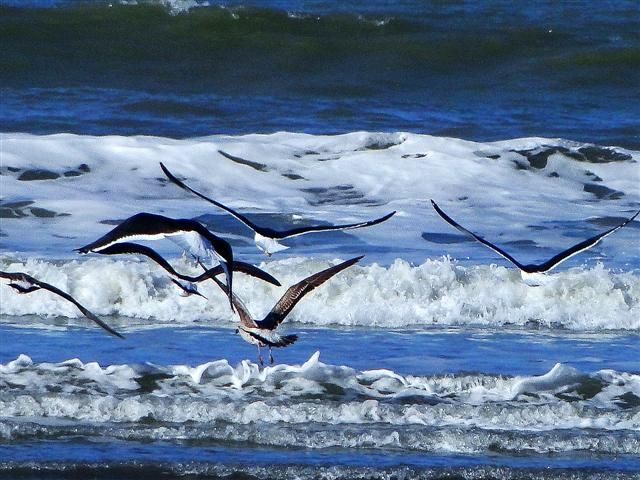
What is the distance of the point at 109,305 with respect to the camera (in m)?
7.45

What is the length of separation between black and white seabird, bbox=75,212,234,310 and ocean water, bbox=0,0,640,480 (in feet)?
2.62

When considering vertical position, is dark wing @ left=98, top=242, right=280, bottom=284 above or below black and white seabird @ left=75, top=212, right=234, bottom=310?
below

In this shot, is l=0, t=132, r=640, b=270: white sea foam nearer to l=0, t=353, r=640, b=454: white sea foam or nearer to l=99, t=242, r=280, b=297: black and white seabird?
l=0, t=353, r=640, b=454: white sea foam

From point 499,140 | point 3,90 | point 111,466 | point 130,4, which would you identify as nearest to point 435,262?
point 111,466

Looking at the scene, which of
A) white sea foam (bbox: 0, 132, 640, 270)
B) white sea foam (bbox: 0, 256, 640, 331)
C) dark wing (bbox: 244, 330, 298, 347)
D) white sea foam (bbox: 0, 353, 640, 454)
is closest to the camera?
dark wing (bbox: 244, 330, 298, 347)

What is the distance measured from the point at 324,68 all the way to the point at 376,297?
32.3 feet

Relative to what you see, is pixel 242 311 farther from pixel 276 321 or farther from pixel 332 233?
pixel 332 233

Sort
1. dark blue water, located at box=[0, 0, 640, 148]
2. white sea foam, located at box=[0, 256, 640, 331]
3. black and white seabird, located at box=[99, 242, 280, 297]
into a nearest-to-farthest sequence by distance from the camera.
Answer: black and white seabird, located at box=[99, 242, 280, 297] → white sea foam, located at box=[0, 256, 640, 331] → dark blue water, located at box=[0, 0, 640, 148]

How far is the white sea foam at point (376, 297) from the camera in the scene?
23.8ft

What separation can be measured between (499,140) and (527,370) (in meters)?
7.42

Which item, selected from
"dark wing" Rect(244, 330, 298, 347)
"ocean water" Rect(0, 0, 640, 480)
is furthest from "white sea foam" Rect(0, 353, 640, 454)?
"dark wing" Rect(244, 330, 298, 347)

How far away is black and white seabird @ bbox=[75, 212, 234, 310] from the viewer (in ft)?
13.9

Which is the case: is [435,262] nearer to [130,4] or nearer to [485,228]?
[485,228]

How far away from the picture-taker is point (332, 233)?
950 cm
